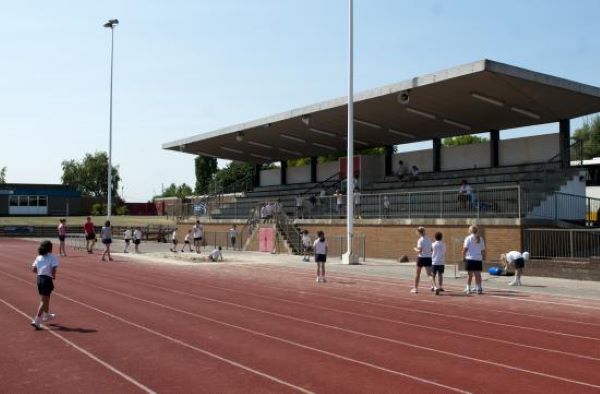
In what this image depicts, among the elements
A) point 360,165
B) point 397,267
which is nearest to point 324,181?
point 360,165

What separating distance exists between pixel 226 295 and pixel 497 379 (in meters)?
9.38

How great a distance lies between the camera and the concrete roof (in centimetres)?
2420

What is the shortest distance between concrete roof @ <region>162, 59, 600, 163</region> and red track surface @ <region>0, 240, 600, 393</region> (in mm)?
10729

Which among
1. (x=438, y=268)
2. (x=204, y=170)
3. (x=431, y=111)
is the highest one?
(x=204, y=170)

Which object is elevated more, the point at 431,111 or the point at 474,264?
the point at 431,111

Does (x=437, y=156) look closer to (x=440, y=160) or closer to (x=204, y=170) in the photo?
(x=440, y=160)

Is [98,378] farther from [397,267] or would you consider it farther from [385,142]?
[385,142]

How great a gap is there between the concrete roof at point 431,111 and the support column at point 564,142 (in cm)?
48

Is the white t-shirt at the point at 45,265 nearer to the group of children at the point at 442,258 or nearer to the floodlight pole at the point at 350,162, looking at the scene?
the group of children at the point at 442,258

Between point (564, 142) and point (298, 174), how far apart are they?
2188 centimetres

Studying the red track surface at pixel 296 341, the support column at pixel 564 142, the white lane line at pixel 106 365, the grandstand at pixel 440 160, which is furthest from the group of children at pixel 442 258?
the support column at pixel 564 142

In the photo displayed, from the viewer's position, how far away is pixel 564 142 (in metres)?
28.7

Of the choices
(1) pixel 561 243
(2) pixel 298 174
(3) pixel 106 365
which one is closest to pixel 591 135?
(2) pixel 298 174

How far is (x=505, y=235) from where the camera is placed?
22906 millimetres
